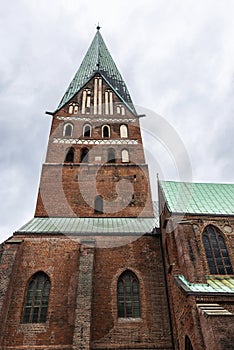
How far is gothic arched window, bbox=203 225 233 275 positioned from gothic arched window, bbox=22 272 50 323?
7.48 metres

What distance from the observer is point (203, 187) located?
1886 cm

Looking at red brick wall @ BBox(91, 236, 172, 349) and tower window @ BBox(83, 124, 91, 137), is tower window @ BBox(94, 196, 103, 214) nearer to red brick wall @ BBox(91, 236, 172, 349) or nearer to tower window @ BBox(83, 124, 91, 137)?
red brick wall @ BBox(91, 236, 172, 349)

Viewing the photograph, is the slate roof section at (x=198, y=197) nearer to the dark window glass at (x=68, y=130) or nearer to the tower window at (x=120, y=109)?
the dark window glass at (x=68, y=130)

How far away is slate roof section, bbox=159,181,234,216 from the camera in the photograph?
51.2ft

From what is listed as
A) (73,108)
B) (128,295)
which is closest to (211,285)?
(128,295)

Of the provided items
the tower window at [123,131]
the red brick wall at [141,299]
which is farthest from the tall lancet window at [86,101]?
the red brick wall at [141,299]

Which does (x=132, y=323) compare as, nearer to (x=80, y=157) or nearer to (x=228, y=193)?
(x=228, y=193)

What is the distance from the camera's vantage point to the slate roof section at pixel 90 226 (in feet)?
54.0

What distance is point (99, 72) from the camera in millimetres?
30391

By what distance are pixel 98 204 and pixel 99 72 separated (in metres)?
15.7

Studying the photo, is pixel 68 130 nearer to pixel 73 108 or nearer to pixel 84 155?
pixel 73 108

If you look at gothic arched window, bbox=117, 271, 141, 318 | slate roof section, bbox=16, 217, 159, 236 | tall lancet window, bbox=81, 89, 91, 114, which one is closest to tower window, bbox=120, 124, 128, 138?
tall lancet window, bbox=81, 89, 91, 114

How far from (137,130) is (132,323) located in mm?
14908

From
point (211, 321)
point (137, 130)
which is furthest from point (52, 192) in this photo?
point (211, 321)
